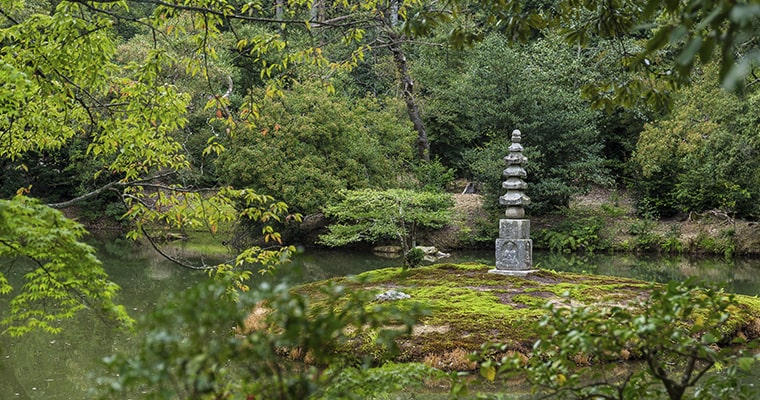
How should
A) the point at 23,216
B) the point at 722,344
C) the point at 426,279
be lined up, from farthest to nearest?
the point at 426,279
the point at 722,344
the point at 23,216

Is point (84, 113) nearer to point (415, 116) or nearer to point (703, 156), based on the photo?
point (703, 156)

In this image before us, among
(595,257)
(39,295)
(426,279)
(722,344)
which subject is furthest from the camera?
(595,257)

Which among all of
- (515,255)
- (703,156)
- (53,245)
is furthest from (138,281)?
(703,156)

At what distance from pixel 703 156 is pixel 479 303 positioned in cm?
1319

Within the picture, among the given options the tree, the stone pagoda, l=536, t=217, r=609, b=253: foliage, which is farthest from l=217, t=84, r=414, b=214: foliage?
the tree

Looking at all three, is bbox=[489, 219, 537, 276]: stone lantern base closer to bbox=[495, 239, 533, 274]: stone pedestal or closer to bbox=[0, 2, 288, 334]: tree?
bbox=[495, 239, 533, 274]: stone pedestal

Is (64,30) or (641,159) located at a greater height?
(64,30)

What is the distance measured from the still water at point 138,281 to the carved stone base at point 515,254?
9.24 feet

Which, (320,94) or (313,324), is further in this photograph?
(320,94)

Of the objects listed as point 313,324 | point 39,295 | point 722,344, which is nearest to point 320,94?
point 722,344

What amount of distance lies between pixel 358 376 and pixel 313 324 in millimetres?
1272

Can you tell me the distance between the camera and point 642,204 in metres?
23.1

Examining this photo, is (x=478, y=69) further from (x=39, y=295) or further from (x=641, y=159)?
(x=39, y=295)

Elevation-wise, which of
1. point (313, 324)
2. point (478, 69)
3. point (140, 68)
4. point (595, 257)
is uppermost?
point (478, 69)
